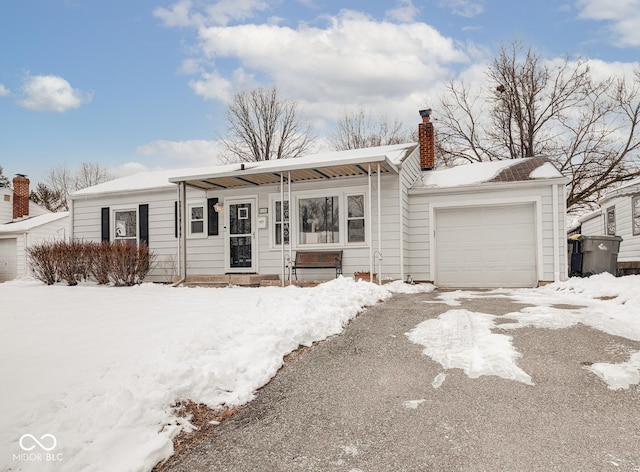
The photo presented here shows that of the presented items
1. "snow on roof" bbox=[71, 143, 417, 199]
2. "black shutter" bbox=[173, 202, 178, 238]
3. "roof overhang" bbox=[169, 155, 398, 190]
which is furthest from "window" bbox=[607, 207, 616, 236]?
"black shutter" bbox=[173, 202, 178, 238]

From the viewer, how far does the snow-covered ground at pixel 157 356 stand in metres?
2.40

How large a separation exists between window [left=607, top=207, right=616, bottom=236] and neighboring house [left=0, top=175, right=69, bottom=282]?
2221 centimetres

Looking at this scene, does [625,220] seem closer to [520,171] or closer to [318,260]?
[520,171]

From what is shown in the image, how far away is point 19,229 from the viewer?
62.7 feet

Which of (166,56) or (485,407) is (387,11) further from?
(485,407)

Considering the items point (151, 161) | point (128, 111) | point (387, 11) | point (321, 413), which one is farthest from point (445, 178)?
point (151, 161)

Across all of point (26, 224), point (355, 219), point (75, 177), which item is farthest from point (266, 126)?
point (75, 177)

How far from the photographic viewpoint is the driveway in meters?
2.34

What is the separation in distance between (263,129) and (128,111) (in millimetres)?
15366

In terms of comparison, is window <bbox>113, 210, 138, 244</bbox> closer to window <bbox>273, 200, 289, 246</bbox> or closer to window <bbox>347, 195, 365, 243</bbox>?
window <bbox>273, 200, 289, 246</bbox>

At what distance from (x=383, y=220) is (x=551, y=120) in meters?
13.0

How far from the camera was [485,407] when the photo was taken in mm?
2924

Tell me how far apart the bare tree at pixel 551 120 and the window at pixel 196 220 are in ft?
42.1

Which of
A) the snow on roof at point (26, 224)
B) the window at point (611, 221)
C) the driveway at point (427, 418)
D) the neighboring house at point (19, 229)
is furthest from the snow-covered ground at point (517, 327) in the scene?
the snow on roof at point (26, 224)
